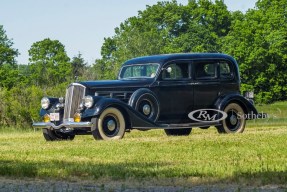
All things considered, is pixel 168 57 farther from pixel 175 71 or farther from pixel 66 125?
pixel 66 125

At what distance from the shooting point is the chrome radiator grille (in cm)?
2073

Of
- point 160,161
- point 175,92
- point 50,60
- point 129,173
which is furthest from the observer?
point 50,60

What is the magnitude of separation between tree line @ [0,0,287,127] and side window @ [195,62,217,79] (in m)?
40.7

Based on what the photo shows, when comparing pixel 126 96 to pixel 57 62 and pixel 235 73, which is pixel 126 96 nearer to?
pixel 235 73

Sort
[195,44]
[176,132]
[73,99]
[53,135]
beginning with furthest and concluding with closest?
[195,44] → [176,132] → [53,135] → [73,99]

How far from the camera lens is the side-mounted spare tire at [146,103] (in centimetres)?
2092

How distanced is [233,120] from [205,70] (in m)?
1.76

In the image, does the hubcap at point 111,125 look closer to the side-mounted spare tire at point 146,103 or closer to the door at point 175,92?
the side-mounted spare tire at point 146,103

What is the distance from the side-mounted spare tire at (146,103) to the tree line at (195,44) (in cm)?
4200

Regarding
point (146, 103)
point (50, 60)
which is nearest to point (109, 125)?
point (146, 103)

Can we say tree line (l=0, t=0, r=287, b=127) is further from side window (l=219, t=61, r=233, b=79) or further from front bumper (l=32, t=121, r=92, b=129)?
front bumper (l=32, t=121, r=92, b=129)

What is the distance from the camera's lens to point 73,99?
2089cm

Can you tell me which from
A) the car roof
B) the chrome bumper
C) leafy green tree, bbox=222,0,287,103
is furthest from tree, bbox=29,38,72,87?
the chrome bumper

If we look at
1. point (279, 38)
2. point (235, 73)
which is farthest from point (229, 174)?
point (279, 38)
